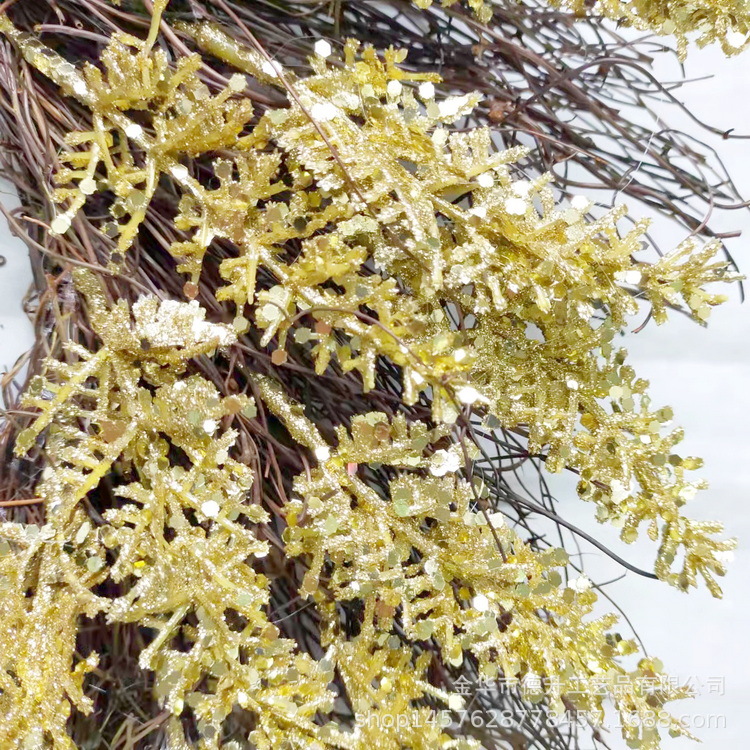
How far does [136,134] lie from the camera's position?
425 millimetres

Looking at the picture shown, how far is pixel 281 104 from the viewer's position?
47cm

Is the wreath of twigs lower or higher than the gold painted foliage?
lower

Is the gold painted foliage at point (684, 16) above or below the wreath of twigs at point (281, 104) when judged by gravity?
above

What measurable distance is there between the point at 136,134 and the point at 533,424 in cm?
33

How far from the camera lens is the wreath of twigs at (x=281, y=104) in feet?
1.54

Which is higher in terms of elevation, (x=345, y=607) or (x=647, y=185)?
(x=647, y=185)

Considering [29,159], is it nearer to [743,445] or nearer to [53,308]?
[53,308]

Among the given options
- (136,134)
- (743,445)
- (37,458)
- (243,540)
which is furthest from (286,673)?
(743,445)

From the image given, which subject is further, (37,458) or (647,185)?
(647,185)

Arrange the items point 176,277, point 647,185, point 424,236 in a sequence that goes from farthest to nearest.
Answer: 1. point 647,185
2. point 176,277
3. point 424,236

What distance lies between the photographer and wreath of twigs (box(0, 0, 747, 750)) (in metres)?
0.47

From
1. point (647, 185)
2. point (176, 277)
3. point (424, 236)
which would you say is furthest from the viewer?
point (647, 185)

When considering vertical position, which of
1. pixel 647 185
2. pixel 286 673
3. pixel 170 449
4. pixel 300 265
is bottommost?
pixel 286 673

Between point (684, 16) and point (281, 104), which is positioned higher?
point (684, 16)
